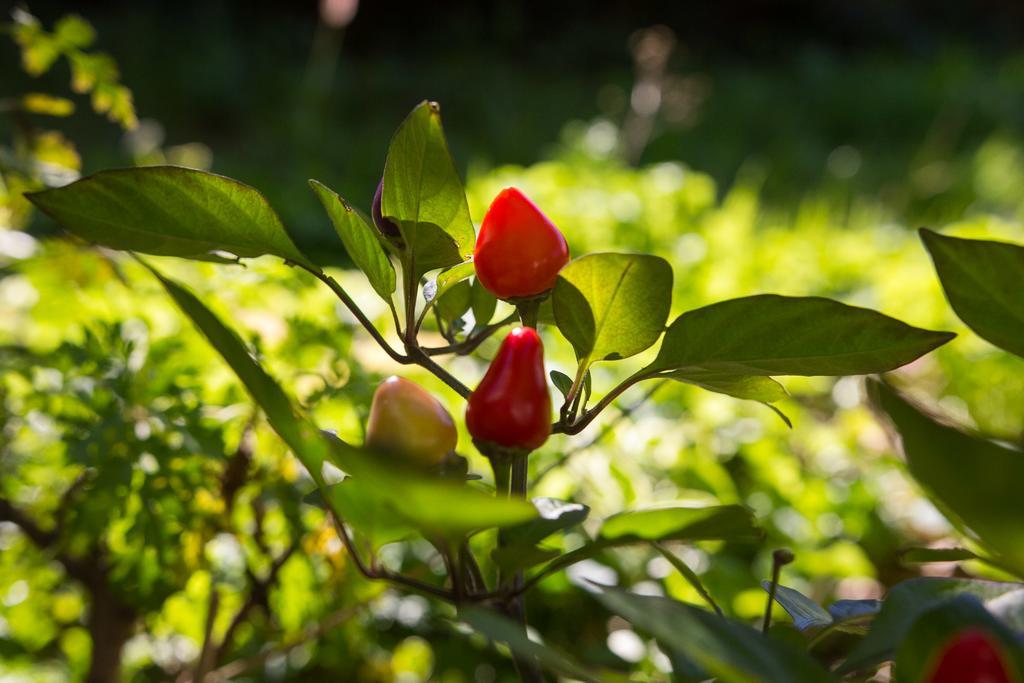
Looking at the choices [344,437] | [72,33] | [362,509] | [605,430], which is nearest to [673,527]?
[362,509]

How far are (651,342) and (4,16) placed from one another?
6.59m

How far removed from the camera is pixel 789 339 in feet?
1.01

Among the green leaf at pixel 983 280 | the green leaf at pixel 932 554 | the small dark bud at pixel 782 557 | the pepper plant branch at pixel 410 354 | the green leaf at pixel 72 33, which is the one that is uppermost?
the green leaf at pixel 983 280

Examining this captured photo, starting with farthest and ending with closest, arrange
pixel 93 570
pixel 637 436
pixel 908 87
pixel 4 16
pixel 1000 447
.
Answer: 1. pixel 4 16
2. pixel 908 87
3. pixel 637 436
4. pixel 93 570
5. pixel 1000 447

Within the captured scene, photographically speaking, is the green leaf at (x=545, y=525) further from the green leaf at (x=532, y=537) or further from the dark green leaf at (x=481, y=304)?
the dark green leaf at (x=481, y=304)

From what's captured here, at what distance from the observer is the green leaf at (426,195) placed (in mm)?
304

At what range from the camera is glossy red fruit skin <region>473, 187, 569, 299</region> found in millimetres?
331

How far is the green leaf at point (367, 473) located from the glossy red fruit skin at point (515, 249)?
9 centimetres

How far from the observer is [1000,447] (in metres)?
0.24

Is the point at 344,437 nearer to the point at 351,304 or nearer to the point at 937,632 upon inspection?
the point at 351,304

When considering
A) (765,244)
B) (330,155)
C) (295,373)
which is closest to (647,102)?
(765,244)

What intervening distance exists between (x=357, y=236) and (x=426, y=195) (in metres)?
0.03

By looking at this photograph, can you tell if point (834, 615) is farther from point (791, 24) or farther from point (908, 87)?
point (791, 24)

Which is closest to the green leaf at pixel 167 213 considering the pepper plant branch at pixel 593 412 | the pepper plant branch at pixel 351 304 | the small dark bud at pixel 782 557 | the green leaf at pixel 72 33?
the pepper plant branch at pixel 351 304
